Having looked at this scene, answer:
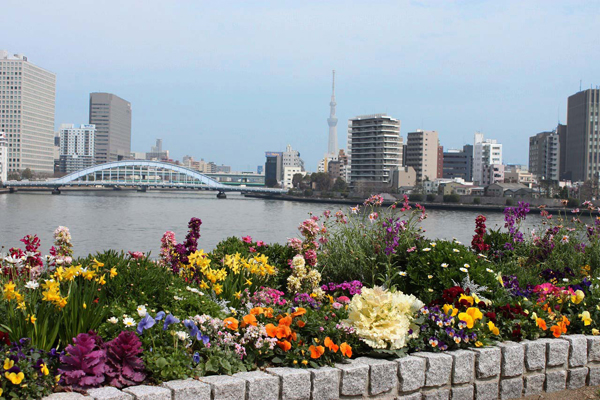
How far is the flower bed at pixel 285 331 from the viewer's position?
3.09 meters

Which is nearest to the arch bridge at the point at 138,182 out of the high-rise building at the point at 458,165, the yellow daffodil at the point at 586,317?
the high-rise building at the point at 458,165

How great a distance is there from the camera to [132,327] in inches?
134

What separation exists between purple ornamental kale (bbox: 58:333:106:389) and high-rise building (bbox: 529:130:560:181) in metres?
147

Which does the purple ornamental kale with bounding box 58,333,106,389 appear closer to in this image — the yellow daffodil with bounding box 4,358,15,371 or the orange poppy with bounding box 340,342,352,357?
the yellow daffodil with bounding box 4,358,15,371

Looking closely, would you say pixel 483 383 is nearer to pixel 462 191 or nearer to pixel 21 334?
pixel 21 334

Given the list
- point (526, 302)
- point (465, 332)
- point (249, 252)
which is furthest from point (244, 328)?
point (249, 252)

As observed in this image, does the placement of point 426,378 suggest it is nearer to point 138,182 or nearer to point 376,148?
point 138,182

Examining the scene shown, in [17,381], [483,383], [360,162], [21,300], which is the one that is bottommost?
[483,383]

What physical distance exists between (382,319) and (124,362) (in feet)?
5.17

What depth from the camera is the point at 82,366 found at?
117 inches

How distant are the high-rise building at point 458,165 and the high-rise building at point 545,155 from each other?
15402mm

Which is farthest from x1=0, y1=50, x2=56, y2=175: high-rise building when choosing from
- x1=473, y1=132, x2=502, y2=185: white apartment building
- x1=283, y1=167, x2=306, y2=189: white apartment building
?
x1=473, y1=132, x2=502, y2=185: white apartment building

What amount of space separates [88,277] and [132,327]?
0.68 meters

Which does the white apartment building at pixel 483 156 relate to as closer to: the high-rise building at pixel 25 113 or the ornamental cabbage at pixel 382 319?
the high-rise building at pixel 25 113
